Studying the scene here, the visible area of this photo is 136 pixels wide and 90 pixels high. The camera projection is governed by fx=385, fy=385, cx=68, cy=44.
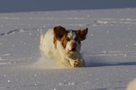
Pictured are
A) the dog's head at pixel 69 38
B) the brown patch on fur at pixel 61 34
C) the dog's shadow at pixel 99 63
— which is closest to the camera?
the dog's head at pixel 69 38

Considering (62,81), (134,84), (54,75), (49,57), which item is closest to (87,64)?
(49,57)

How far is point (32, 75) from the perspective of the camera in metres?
6.05

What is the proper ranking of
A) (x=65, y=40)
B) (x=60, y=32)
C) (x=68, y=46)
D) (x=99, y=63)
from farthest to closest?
(x=99, y=63) → (x=60, y=32) → (x=65, y=40) → (x=68, y=46)

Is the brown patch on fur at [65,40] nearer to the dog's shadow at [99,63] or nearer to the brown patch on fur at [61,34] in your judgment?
the brown patch on fur at [61,34]

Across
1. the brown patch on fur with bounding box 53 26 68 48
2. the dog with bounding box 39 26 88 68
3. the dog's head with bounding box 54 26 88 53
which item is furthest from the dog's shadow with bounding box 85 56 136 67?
the brown patch on fur with bounding box 53 26 68 48

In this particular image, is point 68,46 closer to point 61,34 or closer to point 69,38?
point 69,38

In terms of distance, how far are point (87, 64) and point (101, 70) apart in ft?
3.42

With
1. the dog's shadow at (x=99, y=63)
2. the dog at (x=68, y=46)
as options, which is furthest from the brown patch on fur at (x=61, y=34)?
the dog's shadow at (x=99, y=63)

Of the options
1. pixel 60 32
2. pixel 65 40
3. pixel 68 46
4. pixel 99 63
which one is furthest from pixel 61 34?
pixel 99 63

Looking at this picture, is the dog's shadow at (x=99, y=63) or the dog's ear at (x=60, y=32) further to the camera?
the dog's shadow at (x=99, y=63)

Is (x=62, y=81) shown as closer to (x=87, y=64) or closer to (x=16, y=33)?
(x=87, y=64)

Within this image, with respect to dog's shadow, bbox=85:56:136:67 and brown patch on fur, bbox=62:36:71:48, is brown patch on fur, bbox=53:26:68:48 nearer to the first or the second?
brown patch on fur, bbox=62:36:71:48

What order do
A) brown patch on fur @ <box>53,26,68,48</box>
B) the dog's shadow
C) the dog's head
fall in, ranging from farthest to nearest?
the dog's shadow → brown patch on fur @ <box>53,26,68,48</box> → the dog's head

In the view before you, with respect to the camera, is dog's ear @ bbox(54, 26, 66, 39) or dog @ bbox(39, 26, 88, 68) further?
dog's ear @ bbox(54, 26, 66, 39)
